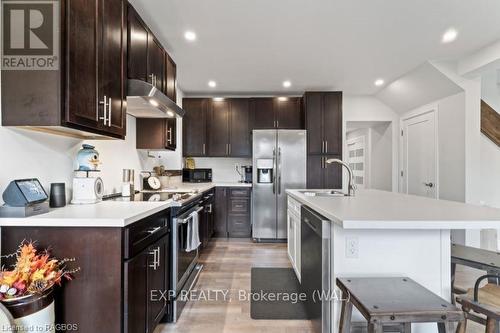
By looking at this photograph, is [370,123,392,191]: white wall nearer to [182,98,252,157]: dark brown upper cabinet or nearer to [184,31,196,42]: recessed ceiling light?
[182,98,252,157]: dark brown upper cabinet

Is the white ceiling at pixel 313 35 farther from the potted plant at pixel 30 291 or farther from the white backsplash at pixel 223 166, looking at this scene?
the potted plant at pixel 30 291

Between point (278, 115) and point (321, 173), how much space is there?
1.32 meters

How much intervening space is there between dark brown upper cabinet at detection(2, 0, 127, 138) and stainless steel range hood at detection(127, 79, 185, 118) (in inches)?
7.5

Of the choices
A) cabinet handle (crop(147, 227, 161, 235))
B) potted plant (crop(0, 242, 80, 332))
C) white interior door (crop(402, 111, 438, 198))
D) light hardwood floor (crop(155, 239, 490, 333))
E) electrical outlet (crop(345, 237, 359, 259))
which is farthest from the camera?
white interior door (crop(402, 111, 438, 198))

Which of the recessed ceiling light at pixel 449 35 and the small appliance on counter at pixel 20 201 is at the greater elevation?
the recessed ceiling light at pixel 449 35

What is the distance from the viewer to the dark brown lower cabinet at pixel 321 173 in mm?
4542

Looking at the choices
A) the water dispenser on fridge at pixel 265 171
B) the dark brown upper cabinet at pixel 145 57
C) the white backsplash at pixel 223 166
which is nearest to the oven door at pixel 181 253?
the dark brown upper cabinet at pixel 145 57

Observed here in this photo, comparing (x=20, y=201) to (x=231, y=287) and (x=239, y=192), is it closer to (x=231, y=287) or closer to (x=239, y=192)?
(x=231, y=287)

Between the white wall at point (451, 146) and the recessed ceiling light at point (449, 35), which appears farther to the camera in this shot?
the white wall at point (451, 146)

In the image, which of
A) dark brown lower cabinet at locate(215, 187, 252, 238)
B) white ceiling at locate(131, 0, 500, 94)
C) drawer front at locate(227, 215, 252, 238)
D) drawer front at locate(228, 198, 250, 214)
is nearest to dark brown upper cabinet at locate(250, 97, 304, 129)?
white ceiling at locate(131, 0, 500, 94)

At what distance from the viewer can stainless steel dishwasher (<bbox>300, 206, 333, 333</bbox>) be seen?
1.55 metres

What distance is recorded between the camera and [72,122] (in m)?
1.46

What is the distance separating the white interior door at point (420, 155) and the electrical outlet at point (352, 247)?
3517mm

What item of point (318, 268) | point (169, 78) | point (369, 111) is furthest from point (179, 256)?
point (369, 111)
